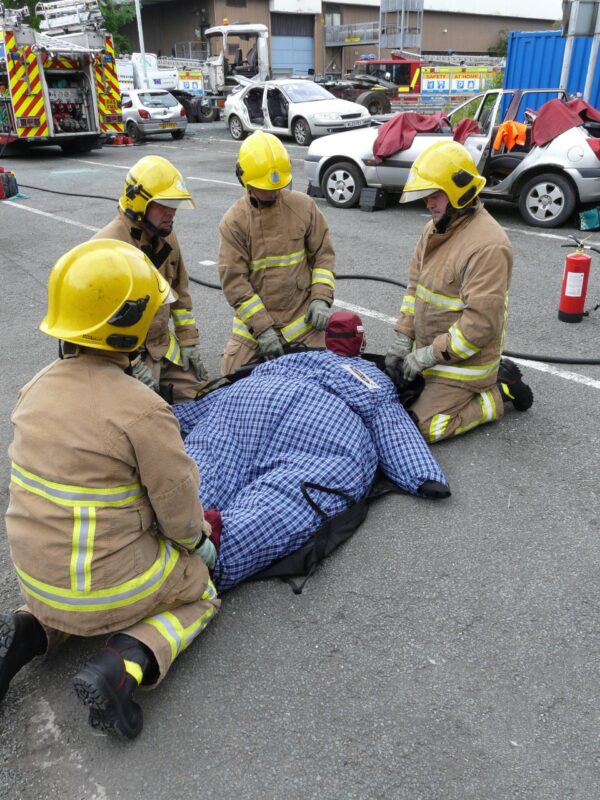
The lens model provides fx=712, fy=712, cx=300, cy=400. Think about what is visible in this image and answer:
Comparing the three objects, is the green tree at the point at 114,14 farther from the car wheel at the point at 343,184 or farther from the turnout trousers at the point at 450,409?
the turnout trousers at the point at 450,409

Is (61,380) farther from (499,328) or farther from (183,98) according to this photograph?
(183,98)

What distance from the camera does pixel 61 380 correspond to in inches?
83.8

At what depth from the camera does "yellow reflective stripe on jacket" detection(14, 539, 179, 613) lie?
225 centimetres

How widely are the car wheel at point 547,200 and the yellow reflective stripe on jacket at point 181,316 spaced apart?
6.04m

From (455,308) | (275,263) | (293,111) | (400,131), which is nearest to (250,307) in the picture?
(275,263)

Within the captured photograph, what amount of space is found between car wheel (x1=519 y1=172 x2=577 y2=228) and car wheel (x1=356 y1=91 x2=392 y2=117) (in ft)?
44.3

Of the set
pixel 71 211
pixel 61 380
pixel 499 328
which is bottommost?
pixel 71 211

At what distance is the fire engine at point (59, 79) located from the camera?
50.4ft

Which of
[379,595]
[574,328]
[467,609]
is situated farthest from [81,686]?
[574,328]

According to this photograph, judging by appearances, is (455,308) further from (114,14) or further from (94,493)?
(114,14)

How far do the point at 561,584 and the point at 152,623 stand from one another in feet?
5.37

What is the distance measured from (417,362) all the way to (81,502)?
7.65 feet

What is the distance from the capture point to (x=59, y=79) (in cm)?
1658

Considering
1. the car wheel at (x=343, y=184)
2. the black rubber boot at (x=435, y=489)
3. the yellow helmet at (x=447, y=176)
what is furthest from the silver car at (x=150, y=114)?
the black rubber boot at (x=435, y=489)
